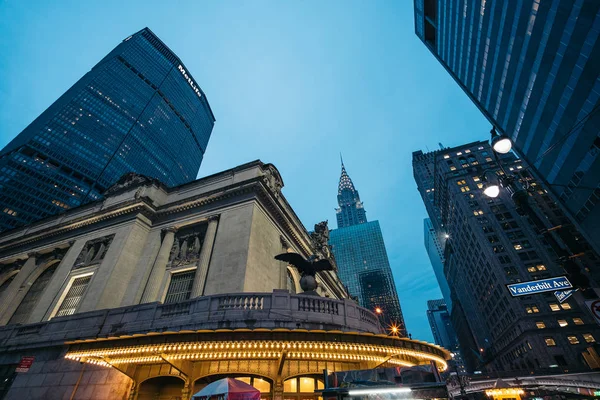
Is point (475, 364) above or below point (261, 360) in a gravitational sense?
above

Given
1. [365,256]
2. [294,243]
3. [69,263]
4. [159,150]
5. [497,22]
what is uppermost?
[159,150]

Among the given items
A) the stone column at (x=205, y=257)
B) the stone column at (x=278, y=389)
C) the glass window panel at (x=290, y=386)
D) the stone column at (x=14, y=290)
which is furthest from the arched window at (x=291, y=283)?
the stone column at (x=14, y=290)

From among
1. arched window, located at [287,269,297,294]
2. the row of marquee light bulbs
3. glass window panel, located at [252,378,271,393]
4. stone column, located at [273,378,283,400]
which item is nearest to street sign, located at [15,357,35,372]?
the row of marquee light bulbs

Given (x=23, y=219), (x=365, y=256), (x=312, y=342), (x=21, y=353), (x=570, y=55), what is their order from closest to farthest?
(x=312, y=342) → (x=21, y=353) → (x=570, y=55) → (x=23, y=219) → (x=365, y=256)

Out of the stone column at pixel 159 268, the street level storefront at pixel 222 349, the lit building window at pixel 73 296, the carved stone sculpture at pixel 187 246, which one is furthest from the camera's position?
the carved stone sculpture at pixel 187 246

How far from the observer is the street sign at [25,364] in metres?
16.0

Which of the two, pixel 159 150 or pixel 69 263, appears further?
pixel 159 150

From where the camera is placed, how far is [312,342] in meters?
11.2

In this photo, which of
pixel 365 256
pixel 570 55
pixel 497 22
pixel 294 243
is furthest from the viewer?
pixel 365 256

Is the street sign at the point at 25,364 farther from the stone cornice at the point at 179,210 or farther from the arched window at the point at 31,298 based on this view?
the stone cornice at the point at 179,210

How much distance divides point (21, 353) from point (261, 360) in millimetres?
17253

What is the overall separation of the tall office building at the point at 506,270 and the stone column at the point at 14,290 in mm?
51208

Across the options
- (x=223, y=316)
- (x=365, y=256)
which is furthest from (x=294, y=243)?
(x=365, y=256)

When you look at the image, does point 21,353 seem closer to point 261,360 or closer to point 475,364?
point 261,360
